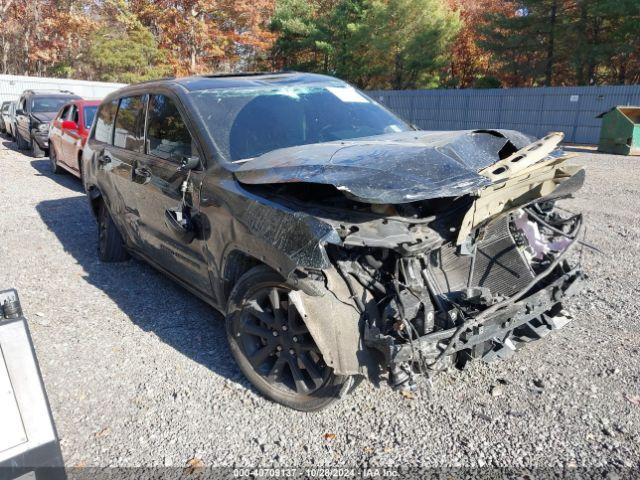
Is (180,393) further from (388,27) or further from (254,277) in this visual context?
(388,27)

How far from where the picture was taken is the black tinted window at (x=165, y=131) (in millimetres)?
3664

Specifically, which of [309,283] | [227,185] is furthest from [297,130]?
[309,283]

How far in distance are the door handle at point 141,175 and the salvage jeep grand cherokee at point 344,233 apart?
2 cm

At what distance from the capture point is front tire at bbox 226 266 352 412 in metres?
2.80

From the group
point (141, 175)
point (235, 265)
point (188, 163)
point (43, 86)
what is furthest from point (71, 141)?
point (43, 86)

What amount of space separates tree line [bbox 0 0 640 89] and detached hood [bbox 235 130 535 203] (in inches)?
1089

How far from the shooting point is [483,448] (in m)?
2.64

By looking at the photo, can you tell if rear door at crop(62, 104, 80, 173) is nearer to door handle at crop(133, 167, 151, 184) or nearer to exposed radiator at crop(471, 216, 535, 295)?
door handle at crop(133, 167, 151, 184)

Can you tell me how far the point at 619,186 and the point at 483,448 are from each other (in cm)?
868

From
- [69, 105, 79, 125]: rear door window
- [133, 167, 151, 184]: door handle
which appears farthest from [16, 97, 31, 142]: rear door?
[133, 167, 151, 184]: door handle

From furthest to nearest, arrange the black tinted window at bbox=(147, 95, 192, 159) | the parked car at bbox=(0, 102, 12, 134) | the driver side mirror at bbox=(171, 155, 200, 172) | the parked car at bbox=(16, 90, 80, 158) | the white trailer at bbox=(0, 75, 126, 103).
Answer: the white trailer at bbox=(0, 75, 126, 103), the parked car at bbox=(0, 102, 12, 134), the parked car at bbox=(16, 90, 80, 158), the black tinted window at bbox=(147, 95, 192, 159), the driver side mirror at bbox=(171, 155, 200, 172)

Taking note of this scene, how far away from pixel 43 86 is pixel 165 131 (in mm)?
27211

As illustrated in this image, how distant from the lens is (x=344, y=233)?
2.50 m

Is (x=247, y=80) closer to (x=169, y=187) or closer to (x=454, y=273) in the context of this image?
(x=169, y=187)
